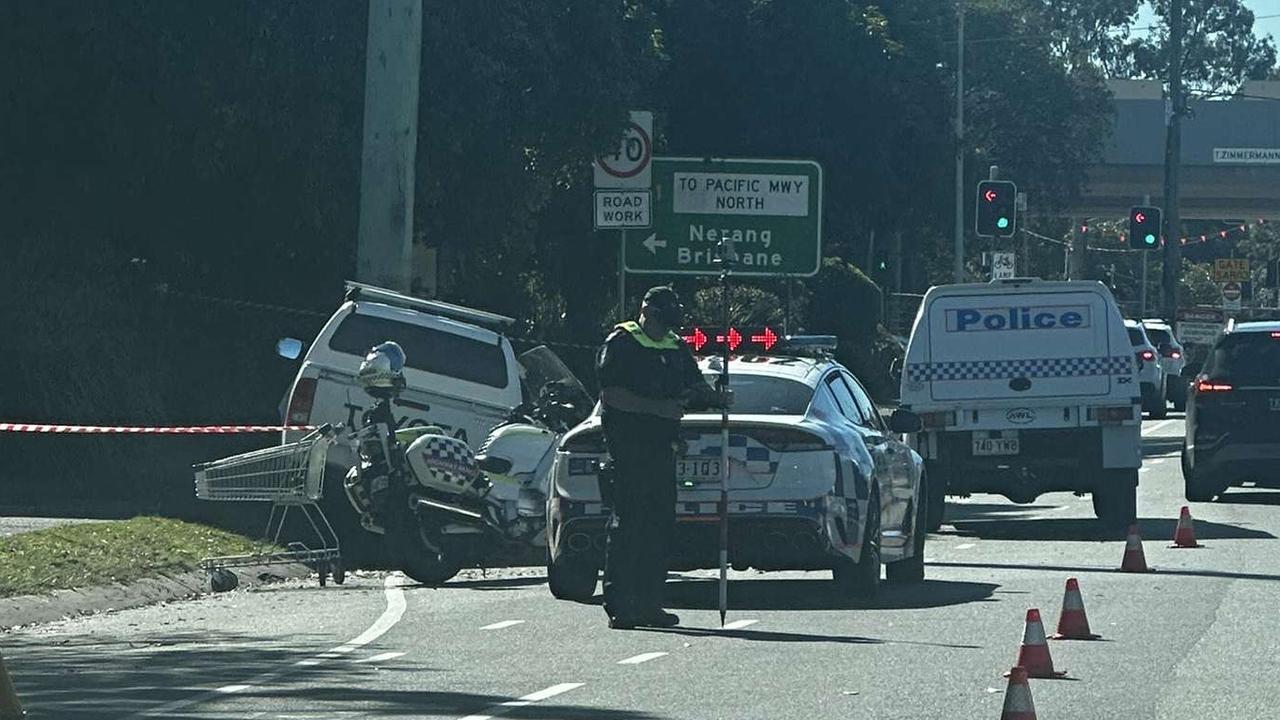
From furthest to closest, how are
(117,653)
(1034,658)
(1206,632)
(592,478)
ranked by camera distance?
(592,478) → (1206,632) → (117,653) → (1034,658)

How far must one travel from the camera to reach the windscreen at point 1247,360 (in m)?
24.9

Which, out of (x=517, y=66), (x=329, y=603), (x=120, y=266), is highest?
(x=517, y=66)

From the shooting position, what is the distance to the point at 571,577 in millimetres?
15430

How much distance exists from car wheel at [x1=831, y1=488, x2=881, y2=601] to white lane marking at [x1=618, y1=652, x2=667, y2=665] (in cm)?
304

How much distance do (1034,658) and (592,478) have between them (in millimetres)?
4365

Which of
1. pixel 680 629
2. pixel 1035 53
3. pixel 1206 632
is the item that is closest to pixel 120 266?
pixel 680 629

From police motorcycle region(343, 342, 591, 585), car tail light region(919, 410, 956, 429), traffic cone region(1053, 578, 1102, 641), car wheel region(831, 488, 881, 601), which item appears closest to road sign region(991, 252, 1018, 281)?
car tail light region(919, 410, 956, 429)

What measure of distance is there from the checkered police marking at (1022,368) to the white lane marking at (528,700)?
11739mm

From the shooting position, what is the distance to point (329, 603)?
1546cm

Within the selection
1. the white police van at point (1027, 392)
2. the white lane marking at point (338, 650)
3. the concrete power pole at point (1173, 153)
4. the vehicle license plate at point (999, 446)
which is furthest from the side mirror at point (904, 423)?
the concrete power pole at point (1173, 153)

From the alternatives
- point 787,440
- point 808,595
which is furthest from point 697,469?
point 808,595

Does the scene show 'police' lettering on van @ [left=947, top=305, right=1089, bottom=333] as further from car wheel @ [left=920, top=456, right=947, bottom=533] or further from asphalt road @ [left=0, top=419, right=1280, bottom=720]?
asphalt road @ [left=0, top=419, right=1280, bottom=720]

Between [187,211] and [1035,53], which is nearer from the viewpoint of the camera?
[187,211]

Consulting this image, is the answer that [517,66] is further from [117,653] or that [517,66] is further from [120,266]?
[117,653]
